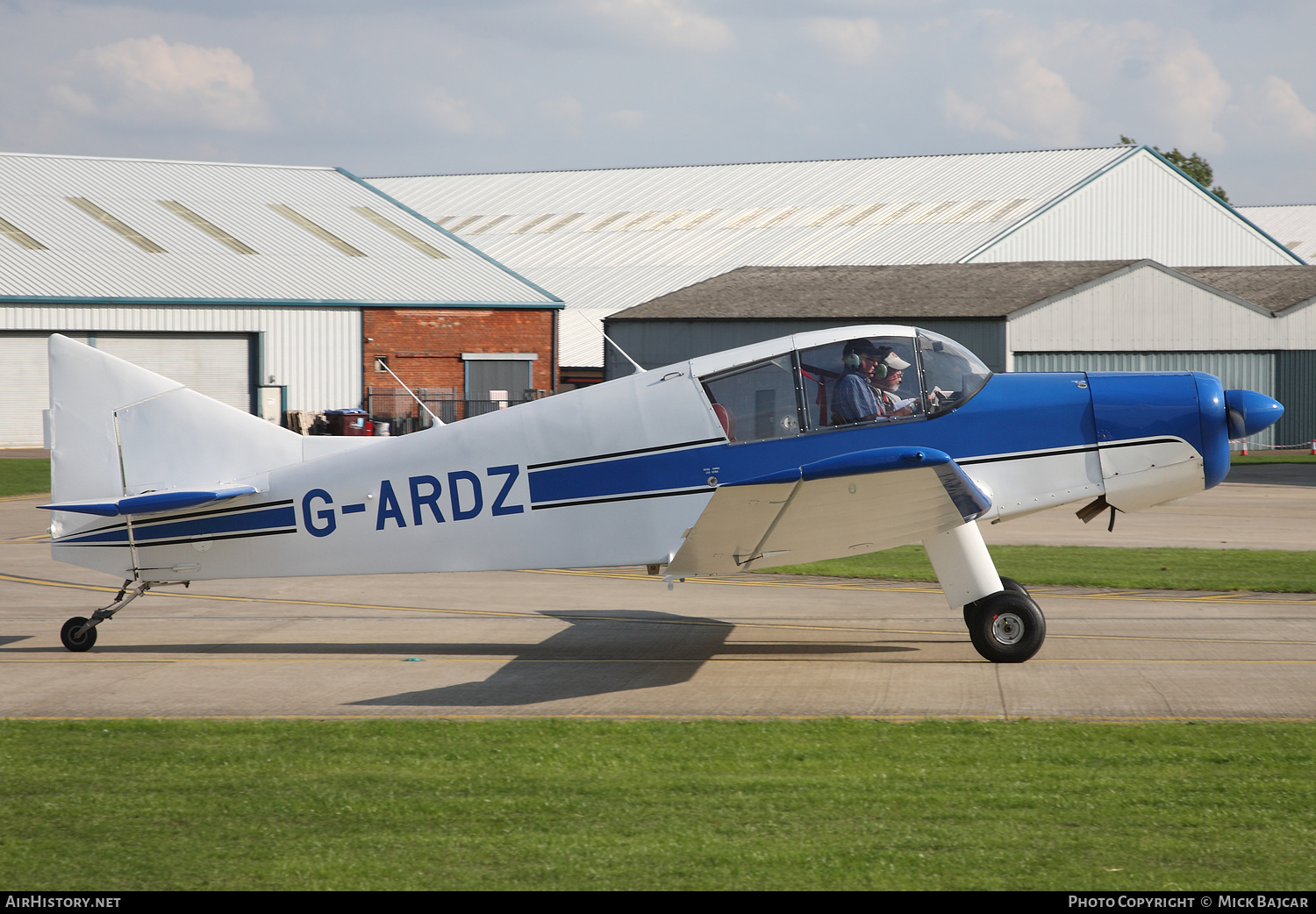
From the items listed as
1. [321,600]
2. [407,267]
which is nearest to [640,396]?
[321,600]

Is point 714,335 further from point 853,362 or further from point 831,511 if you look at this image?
point 831,511

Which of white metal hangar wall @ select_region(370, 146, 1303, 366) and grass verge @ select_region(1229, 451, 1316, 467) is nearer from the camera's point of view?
grass verge @ select_region(1229, 451, 1316, 467)

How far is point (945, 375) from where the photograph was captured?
925cm

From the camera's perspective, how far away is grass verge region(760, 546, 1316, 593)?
13.3 metres

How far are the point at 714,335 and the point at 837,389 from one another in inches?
1173

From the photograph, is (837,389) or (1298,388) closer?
(837,389)

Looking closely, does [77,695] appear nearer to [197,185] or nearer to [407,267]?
[407,267]

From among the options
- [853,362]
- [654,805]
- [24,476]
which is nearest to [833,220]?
[24,476]

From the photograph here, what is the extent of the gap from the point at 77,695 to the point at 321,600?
14.5ft

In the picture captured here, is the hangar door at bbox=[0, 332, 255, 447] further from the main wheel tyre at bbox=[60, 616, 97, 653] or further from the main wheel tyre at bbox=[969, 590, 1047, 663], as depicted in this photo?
the main wheel tyre at bbox=[969, 590, 1047, 663]

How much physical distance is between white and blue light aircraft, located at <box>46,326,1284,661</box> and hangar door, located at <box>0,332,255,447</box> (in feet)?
89.2

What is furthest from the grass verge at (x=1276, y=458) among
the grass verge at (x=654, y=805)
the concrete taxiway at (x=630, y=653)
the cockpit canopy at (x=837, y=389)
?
the grass verge at (x=654, y=805)

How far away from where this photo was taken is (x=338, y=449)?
10.2 metres

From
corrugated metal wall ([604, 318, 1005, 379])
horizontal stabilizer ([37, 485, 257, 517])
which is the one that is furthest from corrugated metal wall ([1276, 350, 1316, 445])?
horizontal stabilizer ([37, 485, 257, 517])
